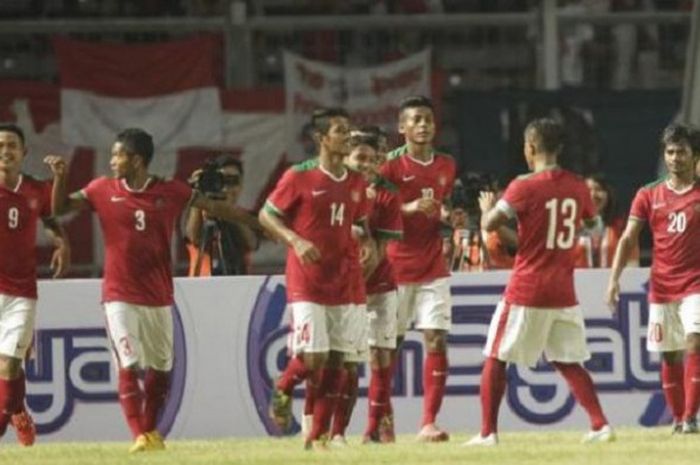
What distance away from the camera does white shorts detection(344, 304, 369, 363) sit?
60.7 ft

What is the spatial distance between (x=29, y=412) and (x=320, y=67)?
8.62 m

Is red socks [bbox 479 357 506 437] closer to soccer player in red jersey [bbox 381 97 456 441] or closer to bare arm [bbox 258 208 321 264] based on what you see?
soccer player in red jersey [bbox 381 97 456 441]

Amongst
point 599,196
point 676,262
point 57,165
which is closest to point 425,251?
point 676,262

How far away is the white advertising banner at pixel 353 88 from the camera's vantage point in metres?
29.9

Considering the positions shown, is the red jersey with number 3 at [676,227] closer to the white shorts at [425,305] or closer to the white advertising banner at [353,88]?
the white shorts at [425,305]

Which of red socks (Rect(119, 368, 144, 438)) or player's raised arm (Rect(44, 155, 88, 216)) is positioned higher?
player's raised arm (Rect(44, 155, 88, 216))

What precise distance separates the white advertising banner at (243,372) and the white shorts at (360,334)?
Result: 3572 mm

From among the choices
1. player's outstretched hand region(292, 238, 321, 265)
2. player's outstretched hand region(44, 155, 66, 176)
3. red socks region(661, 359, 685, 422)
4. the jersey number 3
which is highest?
player's outstretched hand region(44, 155, 66, 176)

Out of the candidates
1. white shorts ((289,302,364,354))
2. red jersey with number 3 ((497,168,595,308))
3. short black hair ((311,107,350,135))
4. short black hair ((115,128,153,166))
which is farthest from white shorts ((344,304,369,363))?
short black hair ((115,128,153,166))

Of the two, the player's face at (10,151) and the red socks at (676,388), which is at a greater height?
the player's face at (10,151)

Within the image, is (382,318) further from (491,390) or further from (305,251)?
(305,251)

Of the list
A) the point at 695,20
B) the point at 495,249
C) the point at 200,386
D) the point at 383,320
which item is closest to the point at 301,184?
the point at 383,320

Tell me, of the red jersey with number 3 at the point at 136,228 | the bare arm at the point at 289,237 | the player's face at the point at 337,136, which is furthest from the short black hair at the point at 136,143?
the player's face at the point at 337,136

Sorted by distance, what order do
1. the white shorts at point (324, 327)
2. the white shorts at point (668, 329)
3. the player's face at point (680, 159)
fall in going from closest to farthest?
the white shorts at point (324, 327)
the player's face at point (680, 159)
the white shorts at point (668, 329)
